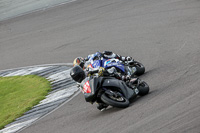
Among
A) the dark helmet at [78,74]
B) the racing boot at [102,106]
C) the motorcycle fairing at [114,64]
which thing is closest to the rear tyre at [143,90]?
the racing boot at [102,106]

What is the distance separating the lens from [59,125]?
31.5ft

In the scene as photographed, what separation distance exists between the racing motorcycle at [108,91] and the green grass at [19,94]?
3298 mm

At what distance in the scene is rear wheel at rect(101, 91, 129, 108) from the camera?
8.63 metres

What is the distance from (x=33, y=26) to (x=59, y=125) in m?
12.6

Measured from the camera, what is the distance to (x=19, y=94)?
44.7 ft

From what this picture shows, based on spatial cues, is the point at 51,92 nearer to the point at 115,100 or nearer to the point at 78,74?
the point at 78,74

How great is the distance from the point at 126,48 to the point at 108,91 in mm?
6080

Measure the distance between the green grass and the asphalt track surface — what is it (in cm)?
143

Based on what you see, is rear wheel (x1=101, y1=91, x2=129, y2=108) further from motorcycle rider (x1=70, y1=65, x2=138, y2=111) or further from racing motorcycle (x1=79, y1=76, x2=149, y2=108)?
motorcycle rider (x1=70, y1=65, x2=138, y2=111)

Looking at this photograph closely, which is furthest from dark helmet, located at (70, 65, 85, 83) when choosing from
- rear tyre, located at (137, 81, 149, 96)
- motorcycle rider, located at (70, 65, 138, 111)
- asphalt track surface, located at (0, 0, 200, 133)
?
rear tyre, located at (137, 81, 149, 96)

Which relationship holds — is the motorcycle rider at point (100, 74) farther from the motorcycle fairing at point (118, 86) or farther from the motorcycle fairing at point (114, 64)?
the motorcycle fairing at point (114, 64)

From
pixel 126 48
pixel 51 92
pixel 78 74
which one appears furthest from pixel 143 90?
pixel 126 48

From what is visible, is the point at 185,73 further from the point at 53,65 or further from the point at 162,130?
the point at 53,65

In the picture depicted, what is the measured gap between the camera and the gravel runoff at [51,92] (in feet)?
35.8
